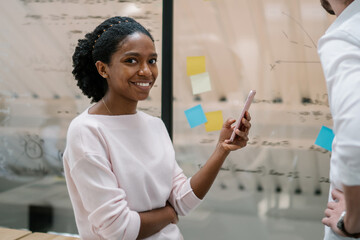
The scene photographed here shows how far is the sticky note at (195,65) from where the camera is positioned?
7.73 ft

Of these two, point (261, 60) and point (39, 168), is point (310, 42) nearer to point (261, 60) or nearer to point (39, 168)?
point (261, 60)

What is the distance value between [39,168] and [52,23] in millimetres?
976

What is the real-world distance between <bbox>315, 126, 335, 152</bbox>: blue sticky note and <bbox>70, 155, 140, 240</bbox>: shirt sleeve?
4.45 feet

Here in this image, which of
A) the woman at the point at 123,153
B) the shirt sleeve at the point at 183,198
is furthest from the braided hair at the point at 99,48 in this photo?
the shirt sleeve at the point at 183,198

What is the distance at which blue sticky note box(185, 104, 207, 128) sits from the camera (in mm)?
2375

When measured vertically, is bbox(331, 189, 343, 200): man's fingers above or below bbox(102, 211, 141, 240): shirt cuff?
above

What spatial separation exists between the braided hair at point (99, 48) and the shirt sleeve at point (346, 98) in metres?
0.68

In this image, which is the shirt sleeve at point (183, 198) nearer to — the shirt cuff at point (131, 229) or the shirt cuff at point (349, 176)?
the shirt cuff at point (131, 229)

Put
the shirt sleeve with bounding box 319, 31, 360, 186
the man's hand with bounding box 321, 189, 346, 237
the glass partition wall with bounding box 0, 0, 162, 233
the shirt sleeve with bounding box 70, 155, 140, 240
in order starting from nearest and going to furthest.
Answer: the shirt sleeve with bounding box 319, 31, 360, 186
the man's hand with bounding box 321, 189, 346, 237
the shirt sleeve with bounding box 70, 155, 140, 240
the glass partition wall with bounding box 0, 0, 162, 233

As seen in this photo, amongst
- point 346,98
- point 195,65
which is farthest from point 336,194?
point 195,65

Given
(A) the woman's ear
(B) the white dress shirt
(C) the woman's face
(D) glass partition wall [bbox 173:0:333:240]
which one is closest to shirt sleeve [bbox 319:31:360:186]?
(B) the white dress shirt

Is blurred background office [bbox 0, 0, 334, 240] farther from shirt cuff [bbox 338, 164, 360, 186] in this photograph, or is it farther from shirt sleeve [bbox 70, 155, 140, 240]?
shirt cuff [bbox 338, 164, 360, 186]

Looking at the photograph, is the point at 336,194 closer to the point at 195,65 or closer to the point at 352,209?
the point at 352,209

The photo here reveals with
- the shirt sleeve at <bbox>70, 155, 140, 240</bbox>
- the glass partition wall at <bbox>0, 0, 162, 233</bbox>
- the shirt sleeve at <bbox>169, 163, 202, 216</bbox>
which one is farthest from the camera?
the glass partition wall at <bbox>0, 0, 162, 233</bbox>
